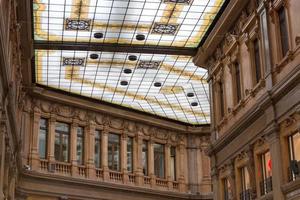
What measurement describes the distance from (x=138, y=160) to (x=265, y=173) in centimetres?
1350

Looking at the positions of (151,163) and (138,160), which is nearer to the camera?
(138,160)

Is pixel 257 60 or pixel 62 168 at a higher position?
pixel 257 60

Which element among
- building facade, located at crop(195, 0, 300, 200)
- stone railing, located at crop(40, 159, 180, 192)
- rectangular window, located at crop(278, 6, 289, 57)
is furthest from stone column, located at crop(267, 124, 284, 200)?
stone railing, located at crop(40, 159, 180, 192)

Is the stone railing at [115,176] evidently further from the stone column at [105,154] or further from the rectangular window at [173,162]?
the rectangular window at [173,162]

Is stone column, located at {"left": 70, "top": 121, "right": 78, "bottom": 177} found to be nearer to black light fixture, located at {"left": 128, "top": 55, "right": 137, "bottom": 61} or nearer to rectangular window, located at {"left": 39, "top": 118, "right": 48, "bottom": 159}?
rectangular window, located at {"left": 39, "top": 118, "right": 48, "bottom": 159}

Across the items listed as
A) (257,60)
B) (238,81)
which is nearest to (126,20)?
(238,81)

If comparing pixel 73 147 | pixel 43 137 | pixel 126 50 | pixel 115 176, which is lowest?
pixel 115 176

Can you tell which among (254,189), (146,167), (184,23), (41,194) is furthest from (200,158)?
(254,189)

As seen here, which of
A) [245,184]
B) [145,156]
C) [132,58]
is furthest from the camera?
[145,156]

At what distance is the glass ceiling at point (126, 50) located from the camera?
2052cm

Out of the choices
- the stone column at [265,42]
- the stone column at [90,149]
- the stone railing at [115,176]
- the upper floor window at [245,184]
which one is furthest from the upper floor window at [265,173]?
the stone railing at [115,176]

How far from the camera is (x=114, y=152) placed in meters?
30.0

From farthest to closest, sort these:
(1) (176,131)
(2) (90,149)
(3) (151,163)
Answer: (1) (176,131) < (3) (151,163) < (2) (90,149)

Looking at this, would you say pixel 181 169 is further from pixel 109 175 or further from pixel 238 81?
pixel 238 81
